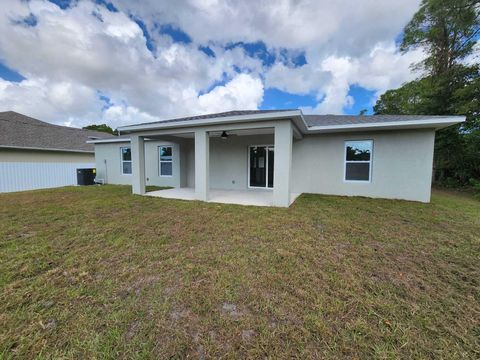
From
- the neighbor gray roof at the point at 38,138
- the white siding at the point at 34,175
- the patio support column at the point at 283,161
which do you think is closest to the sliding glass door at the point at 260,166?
the patio support column at the point at 283,161

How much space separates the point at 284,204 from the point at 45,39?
14403 mm

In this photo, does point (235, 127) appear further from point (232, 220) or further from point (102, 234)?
point (102, 234)

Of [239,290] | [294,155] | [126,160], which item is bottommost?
[239,290]

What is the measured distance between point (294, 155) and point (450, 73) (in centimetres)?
1196

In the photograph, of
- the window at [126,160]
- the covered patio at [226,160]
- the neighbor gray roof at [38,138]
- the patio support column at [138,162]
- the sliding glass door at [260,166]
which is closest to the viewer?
the covered patio at [226,160]

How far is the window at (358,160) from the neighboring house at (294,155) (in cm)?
3

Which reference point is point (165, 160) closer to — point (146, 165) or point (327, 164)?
point (146, 165)

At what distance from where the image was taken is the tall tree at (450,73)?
1020 cm

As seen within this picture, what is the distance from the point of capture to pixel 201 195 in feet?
22.7

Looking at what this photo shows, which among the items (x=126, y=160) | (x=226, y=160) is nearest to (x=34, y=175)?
(x=126, y=160)

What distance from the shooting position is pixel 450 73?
38.3ft

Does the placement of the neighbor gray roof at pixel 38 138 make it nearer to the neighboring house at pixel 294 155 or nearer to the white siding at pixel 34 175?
the white siding at pixel 34 175

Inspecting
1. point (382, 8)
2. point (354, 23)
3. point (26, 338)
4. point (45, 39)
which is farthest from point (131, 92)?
point (26, 338)

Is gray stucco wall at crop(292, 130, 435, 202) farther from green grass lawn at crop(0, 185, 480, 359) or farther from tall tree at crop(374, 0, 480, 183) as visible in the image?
tall tree at crop(374, 0, 480, 183)
